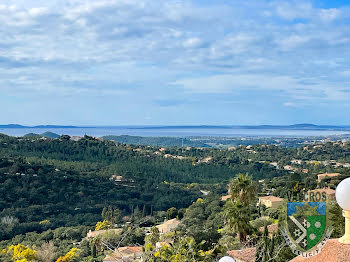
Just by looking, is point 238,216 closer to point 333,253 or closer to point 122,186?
point 333,253

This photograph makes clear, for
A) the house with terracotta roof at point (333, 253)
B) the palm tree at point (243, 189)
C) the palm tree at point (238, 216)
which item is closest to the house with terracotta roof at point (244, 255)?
the palm tree at point (238, 216)

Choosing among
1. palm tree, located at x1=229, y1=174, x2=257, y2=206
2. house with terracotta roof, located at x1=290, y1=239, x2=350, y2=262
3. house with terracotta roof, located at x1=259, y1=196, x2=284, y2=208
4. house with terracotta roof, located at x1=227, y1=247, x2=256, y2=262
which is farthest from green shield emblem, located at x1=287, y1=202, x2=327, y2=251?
house with terracotta roof, located at x1=259, y1=196, x2=284, y2=208

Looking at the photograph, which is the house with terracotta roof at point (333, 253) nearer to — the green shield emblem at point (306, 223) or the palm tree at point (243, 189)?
the green shield emblem at point (306, 223)

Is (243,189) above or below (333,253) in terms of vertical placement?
below

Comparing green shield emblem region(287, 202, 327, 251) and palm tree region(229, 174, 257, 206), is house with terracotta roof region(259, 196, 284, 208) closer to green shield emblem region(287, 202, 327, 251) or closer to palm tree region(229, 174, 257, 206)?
palm tree region(229, 174, 257, 206)

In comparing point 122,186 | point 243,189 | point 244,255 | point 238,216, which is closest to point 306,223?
point 244,255

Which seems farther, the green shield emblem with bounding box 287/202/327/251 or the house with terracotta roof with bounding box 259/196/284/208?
the house with terracotta roof with bounding box 259/196/284/208
